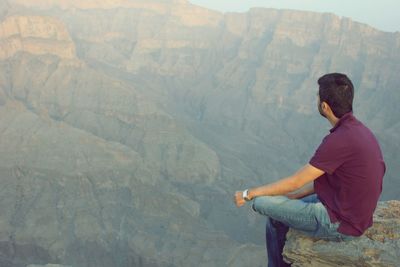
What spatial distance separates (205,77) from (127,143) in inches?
2475

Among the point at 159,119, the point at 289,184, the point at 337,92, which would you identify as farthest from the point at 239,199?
the point at 159,119

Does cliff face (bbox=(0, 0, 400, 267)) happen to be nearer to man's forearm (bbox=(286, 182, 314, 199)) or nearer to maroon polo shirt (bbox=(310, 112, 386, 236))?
man's forearm (bbox=(286, 182, 314, 199))

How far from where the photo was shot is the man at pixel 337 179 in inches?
260

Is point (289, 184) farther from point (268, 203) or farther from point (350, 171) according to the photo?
point (350, 171)

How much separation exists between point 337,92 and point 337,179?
117 cm

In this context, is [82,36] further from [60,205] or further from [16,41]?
[60,205]

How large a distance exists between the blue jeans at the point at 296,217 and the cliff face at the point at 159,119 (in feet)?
127

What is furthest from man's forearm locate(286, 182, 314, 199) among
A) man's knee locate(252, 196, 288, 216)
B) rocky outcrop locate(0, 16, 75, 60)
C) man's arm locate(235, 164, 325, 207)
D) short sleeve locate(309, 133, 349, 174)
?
rocky outcrop locate(0, 16, 75, 60)

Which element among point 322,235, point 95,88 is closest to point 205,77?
point 95,88

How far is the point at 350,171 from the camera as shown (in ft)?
21.9

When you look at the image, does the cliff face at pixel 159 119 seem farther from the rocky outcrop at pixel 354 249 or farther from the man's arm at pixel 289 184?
the man's arm at pixel 289 184

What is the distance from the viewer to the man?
6.60 metres

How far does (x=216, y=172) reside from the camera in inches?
3091

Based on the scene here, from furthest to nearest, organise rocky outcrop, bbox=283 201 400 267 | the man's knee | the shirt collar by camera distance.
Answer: the man's knee → rocky outcrop, bbox=283 201 400 267 → the shirt collar
